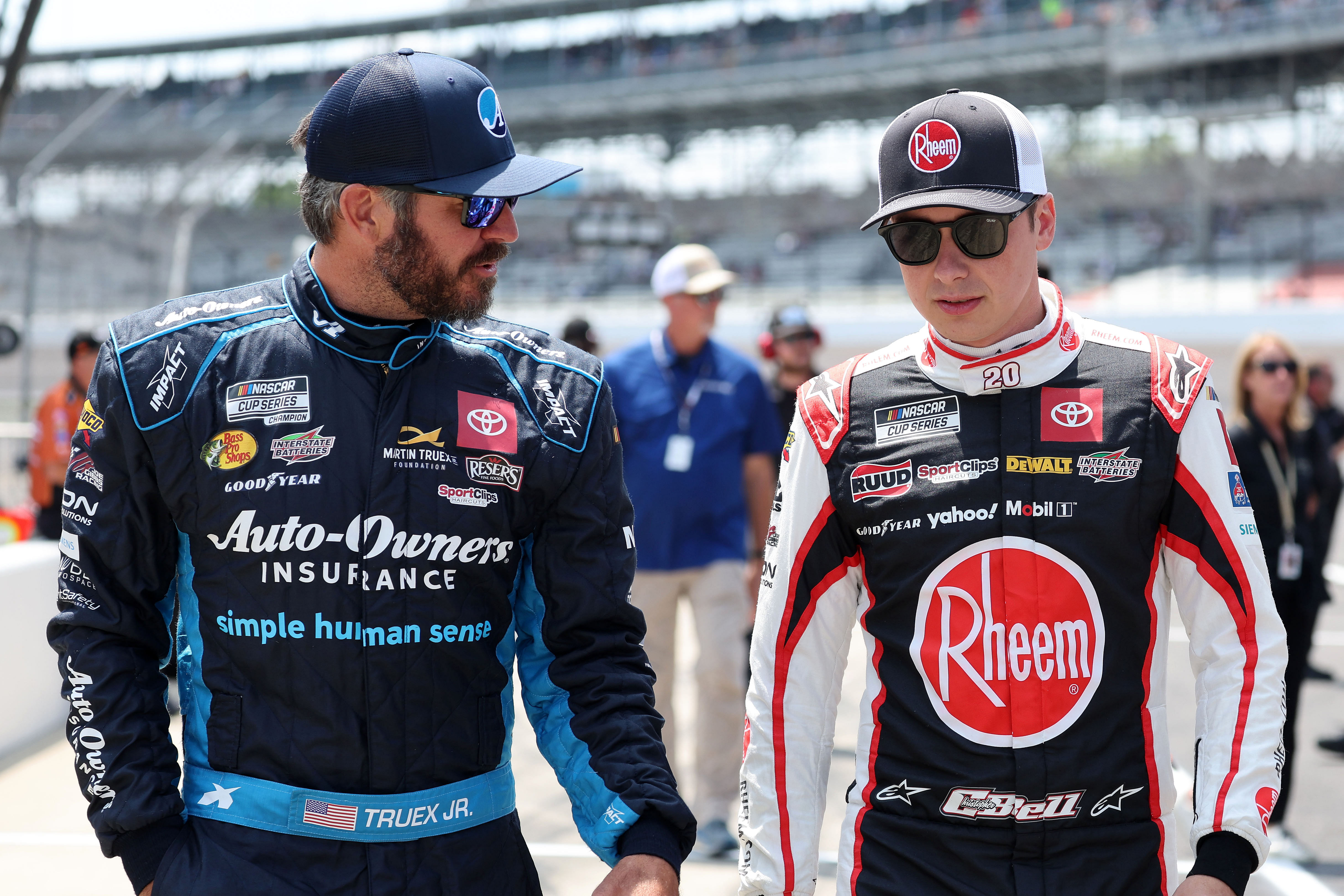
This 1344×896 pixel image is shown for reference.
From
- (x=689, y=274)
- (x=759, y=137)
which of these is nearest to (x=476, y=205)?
(x=689, y=274)

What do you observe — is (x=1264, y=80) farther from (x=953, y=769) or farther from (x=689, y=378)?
(x=953, y=769)

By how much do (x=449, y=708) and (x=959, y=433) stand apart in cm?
88

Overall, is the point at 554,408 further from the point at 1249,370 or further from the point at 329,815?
the point at 1249,370

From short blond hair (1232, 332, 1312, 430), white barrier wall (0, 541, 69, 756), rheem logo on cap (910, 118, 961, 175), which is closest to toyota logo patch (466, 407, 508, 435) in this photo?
rheem logo on cap (910, 118, 961, 175)

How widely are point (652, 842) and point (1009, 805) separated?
0.55 meters

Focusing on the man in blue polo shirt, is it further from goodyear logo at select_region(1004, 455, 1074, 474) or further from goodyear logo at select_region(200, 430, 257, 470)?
goodyear logo at select_region(200, 430, 257, 470)

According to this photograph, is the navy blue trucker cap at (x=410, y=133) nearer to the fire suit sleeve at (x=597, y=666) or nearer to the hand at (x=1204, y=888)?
the fire suit sleeve at (x=597, y=666)

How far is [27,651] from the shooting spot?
561cm

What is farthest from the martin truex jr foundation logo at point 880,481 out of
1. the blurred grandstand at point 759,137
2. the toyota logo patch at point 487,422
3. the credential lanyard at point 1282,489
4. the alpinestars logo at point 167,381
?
the blurred grandstand at point 759,137

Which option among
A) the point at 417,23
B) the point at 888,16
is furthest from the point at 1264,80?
the point at 417,23

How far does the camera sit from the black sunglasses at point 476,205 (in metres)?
1.73

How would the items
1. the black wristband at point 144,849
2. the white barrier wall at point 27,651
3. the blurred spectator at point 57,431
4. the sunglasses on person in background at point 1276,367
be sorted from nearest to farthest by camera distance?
the black wristband at point 144,849, the sunglasses on person in background at point 1276,367, the white barrier wall at point 27,651, the blurred spectator at point 57,431

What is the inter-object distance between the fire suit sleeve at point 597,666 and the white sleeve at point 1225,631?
0.76m

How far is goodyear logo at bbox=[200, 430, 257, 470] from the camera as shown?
1.70 meters
